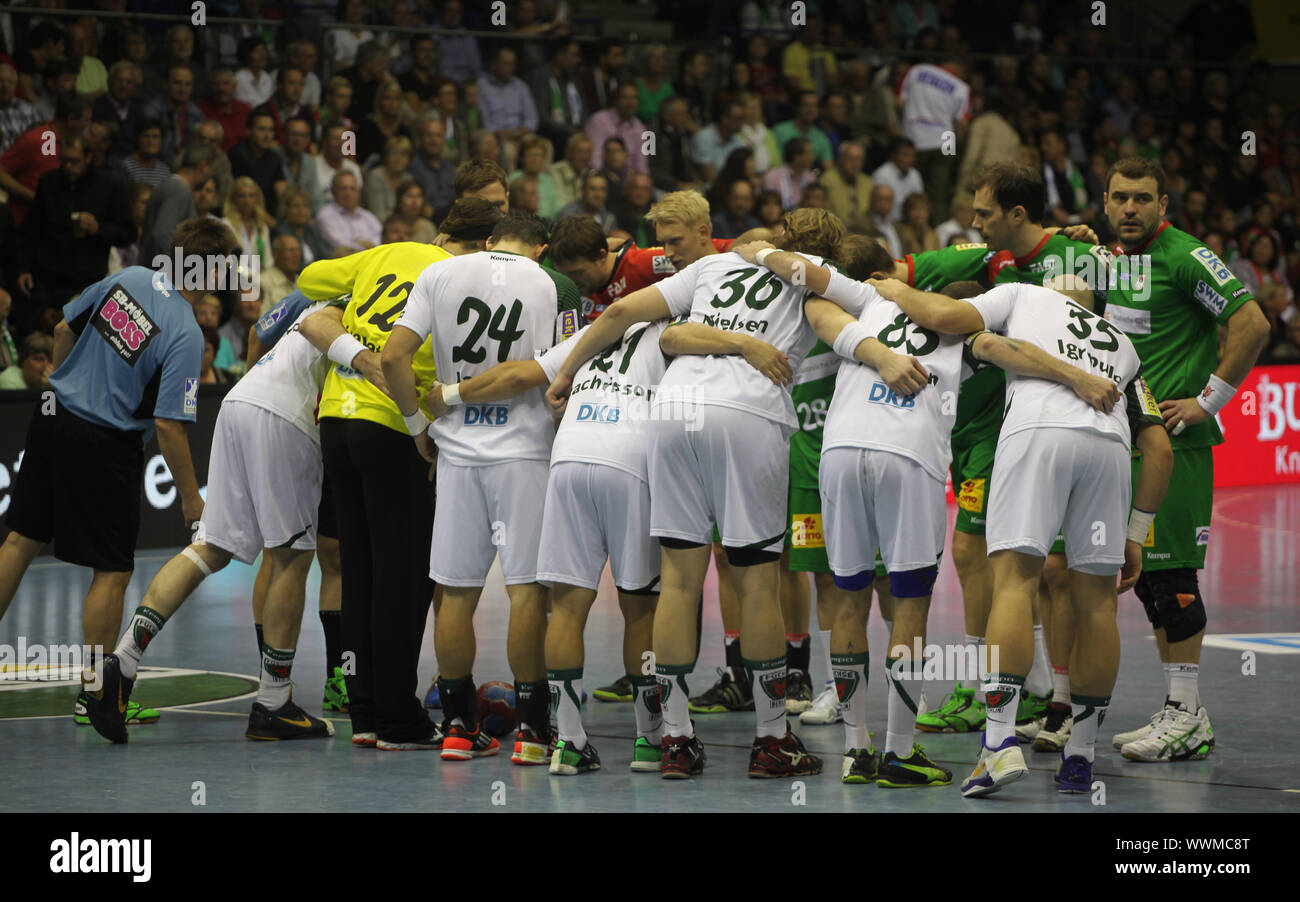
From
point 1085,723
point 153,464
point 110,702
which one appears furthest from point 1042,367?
point 153,464

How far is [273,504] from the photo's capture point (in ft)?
23.8

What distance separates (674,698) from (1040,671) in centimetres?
196

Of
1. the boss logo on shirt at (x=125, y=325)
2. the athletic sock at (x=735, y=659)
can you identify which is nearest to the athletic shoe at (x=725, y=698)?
the athletic sock at (x=735, y=659)

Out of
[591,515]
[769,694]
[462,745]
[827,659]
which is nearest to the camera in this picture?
[769,694]

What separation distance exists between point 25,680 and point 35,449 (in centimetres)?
151

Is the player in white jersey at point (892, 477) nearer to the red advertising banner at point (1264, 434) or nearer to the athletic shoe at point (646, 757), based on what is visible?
the athletic shoe at point (646, 757)

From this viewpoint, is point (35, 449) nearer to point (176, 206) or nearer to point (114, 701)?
point (114, 701)

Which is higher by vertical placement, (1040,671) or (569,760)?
(1040,671)

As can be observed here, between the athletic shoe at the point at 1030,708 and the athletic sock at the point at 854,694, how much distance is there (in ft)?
4.43

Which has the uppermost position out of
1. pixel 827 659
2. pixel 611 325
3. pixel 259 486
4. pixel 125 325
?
pixel 125 325

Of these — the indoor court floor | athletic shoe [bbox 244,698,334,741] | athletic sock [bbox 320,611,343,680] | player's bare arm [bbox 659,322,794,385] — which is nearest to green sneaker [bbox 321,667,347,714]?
athletic sock [bbox 320,611,343,680]

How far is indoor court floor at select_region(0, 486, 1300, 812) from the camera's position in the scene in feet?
19.7

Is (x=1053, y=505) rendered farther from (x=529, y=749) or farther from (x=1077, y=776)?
(x=529, y=749)

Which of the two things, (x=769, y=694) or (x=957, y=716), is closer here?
(x=769, y=694)
